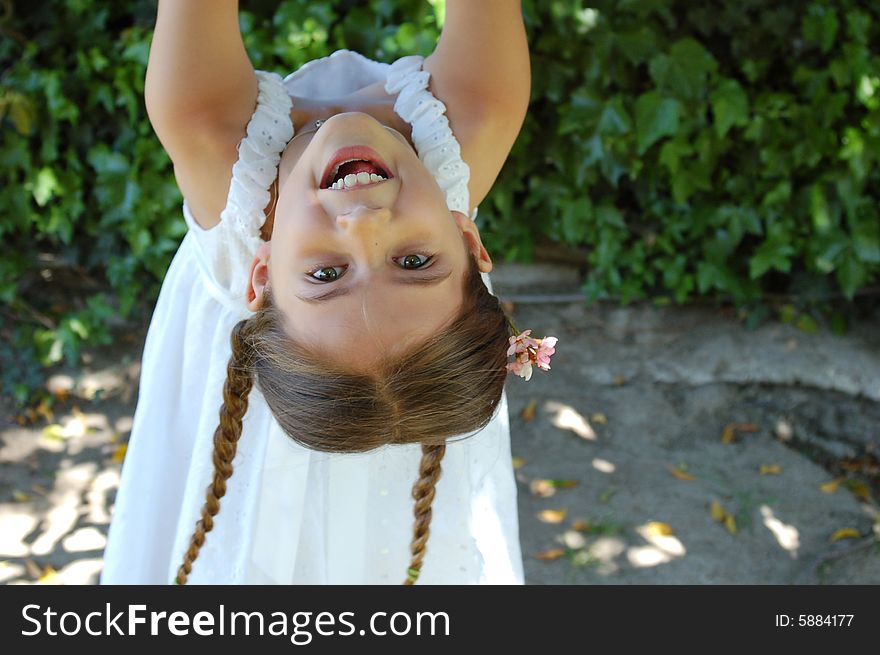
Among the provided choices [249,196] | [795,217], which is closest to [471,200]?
[249,196]

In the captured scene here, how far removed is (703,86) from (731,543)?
62.7 inches

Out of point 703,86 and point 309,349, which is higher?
point 703,86

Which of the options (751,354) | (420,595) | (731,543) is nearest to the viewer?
(420,595)

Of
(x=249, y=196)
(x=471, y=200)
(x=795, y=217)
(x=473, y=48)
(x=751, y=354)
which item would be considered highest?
(x=795, y=217)

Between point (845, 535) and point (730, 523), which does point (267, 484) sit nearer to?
point (730, 523)

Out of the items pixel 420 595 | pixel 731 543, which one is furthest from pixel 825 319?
pixel 420 595

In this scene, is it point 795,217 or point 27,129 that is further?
point 795,217

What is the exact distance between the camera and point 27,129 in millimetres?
3371

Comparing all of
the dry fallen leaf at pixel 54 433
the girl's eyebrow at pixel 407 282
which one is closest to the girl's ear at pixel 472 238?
the girl's eyebrow at pixel 407 282

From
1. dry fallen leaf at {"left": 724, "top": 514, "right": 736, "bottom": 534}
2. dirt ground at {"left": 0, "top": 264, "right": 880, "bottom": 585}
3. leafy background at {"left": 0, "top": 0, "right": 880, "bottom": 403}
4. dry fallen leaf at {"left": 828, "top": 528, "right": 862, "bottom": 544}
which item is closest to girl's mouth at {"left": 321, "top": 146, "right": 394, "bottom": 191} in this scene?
leafy background at {"left": 0, "top": 0, "right": 880, "bottom": 403}

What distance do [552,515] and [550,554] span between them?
0.18 metres

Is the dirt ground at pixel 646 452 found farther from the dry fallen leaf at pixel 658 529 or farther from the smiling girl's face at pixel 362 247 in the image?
the smiling girl's face at pixel 362 247

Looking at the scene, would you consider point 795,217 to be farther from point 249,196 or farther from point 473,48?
point 249,196

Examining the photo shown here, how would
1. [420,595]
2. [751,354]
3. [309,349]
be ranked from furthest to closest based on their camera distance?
[751,354] → [420,595] → [309,349]
